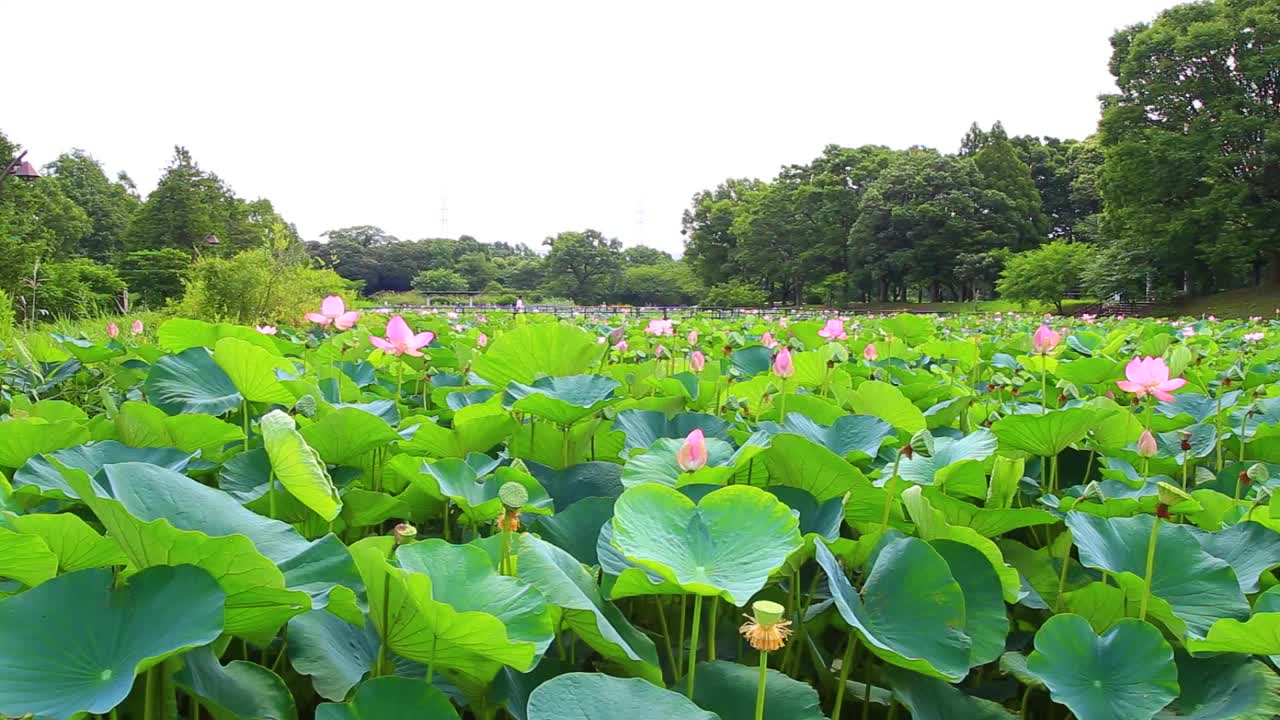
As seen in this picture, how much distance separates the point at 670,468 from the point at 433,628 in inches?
14.8

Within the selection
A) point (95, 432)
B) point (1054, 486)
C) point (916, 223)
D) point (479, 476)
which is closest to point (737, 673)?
point (479, 476)

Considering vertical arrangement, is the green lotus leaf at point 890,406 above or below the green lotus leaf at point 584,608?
above

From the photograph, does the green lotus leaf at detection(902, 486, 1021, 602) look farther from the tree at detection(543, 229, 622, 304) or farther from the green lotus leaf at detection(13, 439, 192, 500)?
the tree at detection(543, 229, 622, 304)

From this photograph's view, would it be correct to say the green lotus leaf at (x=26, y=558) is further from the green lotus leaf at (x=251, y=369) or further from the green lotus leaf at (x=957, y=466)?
the green lotus leaf at (x=957, y=466)

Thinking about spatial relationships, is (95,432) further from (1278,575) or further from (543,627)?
(1278,575)

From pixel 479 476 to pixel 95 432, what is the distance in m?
0.52

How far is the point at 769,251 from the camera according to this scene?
111 ft

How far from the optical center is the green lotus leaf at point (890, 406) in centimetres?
111

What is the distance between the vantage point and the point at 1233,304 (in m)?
17.0

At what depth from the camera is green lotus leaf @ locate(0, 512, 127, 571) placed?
0.44 m

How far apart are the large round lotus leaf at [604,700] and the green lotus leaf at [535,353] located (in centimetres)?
74

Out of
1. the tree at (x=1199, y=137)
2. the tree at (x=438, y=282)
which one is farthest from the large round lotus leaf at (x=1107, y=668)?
the tree at (x=438, y=282)

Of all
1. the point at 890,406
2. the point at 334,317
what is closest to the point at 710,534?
the point at 890,406

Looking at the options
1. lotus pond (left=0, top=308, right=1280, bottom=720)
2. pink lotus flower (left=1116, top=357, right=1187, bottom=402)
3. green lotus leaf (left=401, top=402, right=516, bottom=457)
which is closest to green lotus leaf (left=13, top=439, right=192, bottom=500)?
lotus pond (left=0, top=308, right=1280, bottom=720)
